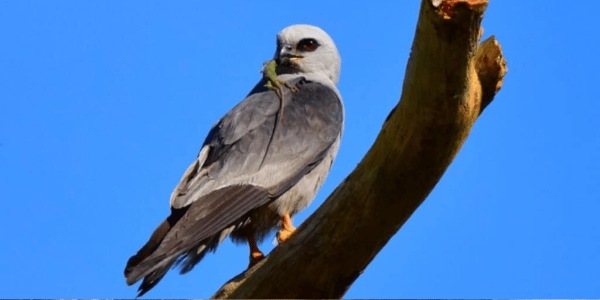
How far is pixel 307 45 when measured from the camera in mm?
8047

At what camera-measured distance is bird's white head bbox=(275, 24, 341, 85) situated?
313 inches

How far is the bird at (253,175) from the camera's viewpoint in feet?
18.4

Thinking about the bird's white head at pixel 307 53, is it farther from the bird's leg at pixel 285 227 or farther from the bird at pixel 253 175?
the bird's leg at pixel 285 227

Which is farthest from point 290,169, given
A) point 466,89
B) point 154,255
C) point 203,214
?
point 466,89

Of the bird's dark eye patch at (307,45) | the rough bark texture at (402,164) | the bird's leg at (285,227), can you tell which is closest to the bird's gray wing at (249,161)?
the bird's leg at (285,227)

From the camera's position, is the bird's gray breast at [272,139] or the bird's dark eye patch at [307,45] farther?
the bird's dark eye patch at [307,45]

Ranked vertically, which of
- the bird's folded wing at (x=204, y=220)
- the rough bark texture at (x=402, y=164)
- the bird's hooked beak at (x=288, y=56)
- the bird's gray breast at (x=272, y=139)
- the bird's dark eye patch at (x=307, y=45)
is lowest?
the rough bark texture at (x=402, y=164)

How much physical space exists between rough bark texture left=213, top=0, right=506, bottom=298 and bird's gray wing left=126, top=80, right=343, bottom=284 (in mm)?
463

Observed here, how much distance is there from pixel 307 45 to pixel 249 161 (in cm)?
193

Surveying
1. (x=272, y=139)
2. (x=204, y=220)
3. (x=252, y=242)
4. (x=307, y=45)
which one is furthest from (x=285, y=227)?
(x=307, y=45)

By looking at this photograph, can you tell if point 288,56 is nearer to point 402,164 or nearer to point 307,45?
point 307,45

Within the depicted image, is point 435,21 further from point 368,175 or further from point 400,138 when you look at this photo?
point 368,175

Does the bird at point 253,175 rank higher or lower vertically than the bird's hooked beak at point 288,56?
lower

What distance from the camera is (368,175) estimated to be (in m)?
4.71
